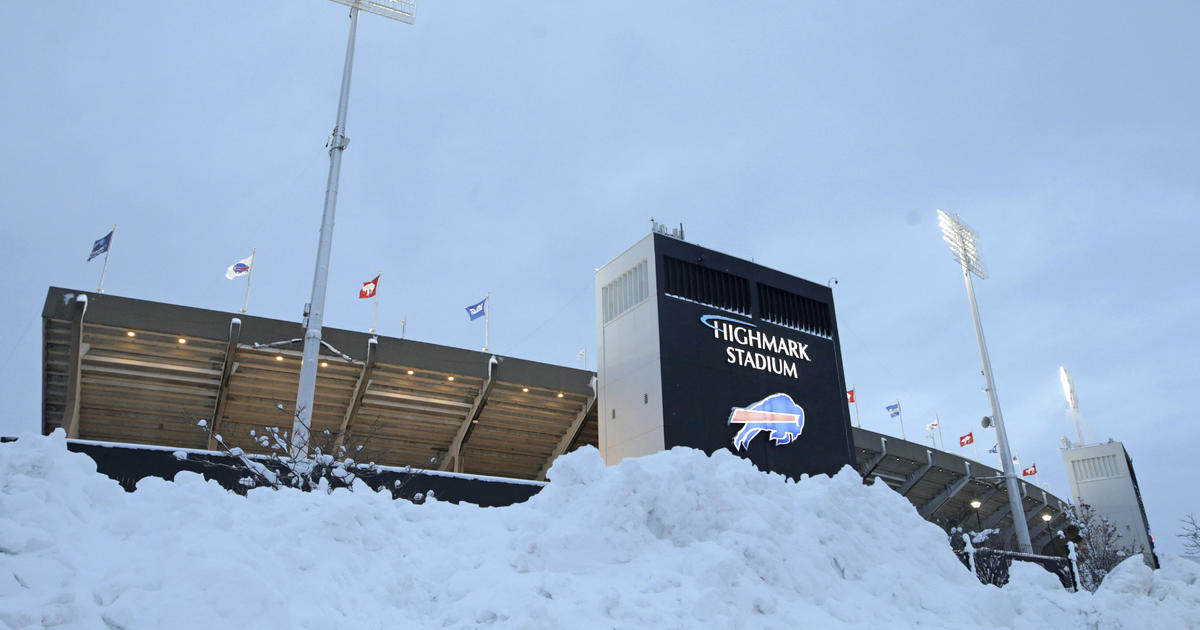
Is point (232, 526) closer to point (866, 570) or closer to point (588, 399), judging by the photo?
point (866, 570)

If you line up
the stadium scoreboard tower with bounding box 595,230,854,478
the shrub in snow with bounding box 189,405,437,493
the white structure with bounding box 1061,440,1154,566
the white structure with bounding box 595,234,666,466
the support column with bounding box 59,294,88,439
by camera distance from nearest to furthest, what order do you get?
the shrub in snow with bounding box 189,405,437,493 → the support column with bounding box 59,294,88,439 → the white structure with bounding box 595,234,666,466 → the stadium scoreboard tower with bounding box 595,230,854,478 → the white structure with bounding box 1061,440,1154,566

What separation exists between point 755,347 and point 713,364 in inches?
88.7

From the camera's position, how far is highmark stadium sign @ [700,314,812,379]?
86.4 ft

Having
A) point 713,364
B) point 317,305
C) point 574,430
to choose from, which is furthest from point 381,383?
point 713,364

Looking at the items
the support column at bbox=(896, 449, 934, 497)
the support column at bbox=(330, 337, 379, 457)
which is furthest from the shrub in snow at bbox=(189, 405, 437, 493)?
the support column at bbox=(896, 449, 934, 497)

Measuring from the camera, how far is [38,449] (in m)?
7.50

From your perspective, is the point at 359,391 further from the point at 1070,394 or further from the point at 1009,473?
the point at 1070,394

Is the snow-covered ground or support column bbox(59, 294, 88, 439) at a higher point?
support column bbox(59, 294, 88, 439)

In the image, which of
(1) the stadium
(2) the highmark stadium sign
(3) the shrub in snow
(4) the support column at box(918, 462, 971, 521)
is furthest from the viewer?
(4) the support column at box(918, 462, 971, 521)

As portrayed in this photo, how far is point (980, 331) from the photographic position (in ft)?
118

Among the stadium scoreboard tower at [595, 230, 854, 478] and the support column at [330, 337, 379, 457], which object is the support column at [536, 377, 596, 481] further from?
the support column at [330, 337, 379, 457]

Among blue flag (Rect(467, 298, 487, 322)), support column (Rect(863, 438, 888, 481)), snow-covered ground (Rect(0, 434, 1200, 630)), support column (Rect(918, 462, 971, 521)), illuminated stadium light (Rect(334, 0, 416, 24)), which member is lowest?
snow-covered ground (Rect(0, 434, 1200, 630))

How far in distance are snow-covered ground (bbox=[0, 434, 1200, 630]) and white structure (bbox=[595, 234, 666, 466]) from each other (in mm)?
13011

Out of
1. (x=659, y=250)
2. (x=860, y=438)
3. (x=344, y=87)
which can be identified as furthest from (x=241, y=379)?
(x=860, y=438)
